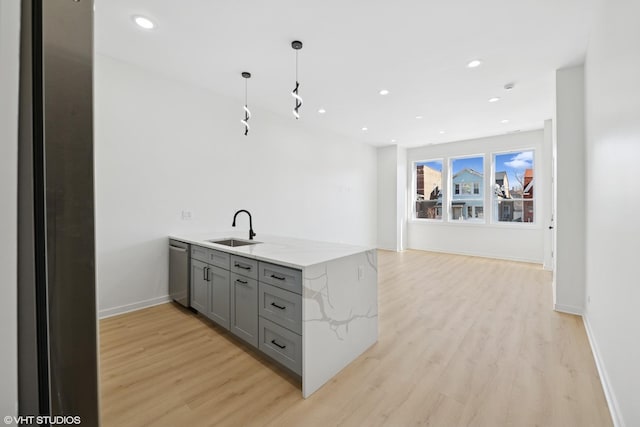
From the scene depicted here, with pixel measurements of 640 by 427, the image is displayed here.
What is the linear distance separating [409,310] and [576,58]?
134 inches

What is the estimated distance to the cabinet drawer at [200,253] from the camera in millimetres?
2897

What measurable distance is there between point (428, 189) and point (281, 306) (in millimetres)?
6808

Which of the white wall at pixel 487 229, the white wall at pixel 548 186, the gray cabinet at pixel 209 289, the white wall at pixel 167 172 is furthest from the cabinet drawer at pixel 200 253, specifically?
the white wall at pixel 487 229

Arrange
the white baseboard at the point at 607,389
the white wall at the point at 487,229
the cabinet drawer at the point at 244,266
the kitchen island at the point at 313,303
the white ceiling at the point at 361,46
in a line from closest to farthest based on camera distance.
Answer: the white baseboard at the point at 607,389 → the kitchen island at the point at 313,303 → the cabinet drawer at the point at 244,266 → the white ceiling at the point at 361,46 → the white wall at the point at 487,229

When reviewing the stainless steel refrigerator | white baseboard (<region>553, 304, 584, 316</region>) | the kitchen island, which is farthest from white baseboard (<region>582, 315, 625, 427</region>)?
the stainless steel refrigerator

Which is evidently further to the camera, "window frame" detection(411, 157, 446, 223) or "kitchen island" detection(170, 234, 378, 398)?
"window frame" detection(411, 157, 446, 223)

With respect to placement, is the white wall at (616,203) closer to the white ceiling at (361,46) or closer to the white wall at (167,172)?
the white ceiling at (361,46)

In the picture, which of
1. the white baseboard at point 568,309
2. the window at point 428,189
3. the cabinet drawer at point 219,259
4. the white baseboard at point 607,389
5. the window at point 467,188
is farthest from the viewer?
the window at point 428,189

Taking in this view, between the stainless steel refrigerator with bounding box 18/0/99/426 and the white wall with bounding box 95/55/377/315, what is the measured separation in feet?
10.0

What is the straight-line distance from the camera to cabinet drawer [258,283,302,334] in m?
1.91

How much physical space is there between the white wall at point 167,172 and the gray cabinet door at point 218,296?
0.81 meters

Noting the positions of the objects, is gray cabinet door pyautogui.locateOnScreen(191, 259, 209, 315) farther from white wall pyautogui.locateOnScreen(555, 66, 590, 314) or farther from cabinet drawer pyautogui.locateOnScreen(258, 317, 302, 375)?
white wall pyautogui.locateOnScreen(555, 66, 590, 314)

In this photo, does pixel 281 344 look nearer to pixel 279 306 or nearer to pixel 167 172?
pixel 279 306

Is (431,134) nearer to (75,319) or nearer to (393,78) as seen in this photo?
(393,78)
